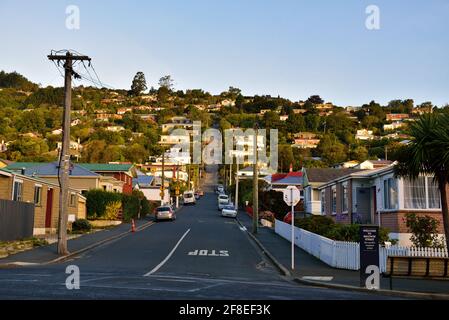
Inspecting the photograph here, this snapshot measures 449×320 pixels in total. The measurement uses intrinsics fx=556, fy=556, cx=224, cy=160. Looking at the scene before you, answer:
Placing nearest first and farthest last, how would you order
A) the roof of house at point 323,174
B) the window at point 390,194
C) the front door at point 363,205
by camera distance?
the window at point 390,194, the front door at point 363,205, the roof of house at point 323,174

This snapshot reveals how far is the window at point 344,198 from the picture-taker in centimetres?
3417

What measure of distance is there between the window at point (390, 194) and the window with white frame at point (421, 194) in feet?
2.40

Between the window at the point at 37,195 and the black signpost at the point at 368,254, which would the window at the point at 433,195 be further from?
the window at the point at 37,195

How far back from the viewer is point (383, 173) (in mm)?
27891

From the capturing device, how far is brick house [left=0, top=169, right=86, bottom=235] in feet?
98.6

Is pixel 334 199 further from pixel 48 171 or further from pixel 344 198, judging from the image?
pixel 48 171

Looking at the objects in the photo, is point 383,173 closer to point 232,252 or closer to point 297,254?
point 297,254

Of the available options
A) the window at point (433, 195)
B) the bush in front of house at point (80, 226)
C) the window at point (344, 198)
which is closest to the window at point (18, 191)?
the bush in front of house at point (80, 226)

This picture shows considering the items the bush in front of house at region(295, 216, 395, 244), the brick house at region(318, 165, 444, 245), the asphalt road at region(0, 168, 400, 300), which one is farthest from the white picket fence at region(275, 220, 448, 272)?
the brick house at region(318, 165, 444, 245)

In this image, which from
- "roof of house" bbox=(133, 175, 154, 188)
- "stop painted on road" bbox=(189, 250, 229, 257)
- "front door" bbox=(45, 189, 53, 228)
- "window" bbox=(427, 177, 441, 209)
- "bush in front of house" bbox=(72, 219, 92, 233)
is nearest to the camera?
"window" bbox=(427, 177, 441, 209)

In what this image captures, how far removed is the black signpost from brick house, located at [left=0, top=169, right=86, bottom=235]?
2054 cm

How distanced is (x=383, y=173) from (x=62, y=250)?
15.9 meters

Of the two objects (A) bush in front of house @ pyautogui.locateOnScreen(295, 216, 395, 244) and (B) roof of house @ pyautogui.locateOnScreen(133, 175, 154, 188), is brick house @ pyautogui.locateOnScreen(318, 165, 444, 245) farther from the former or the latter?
(B) roof of house @ pyautogui.locateOnScreen(133, 175, 154, 188)
